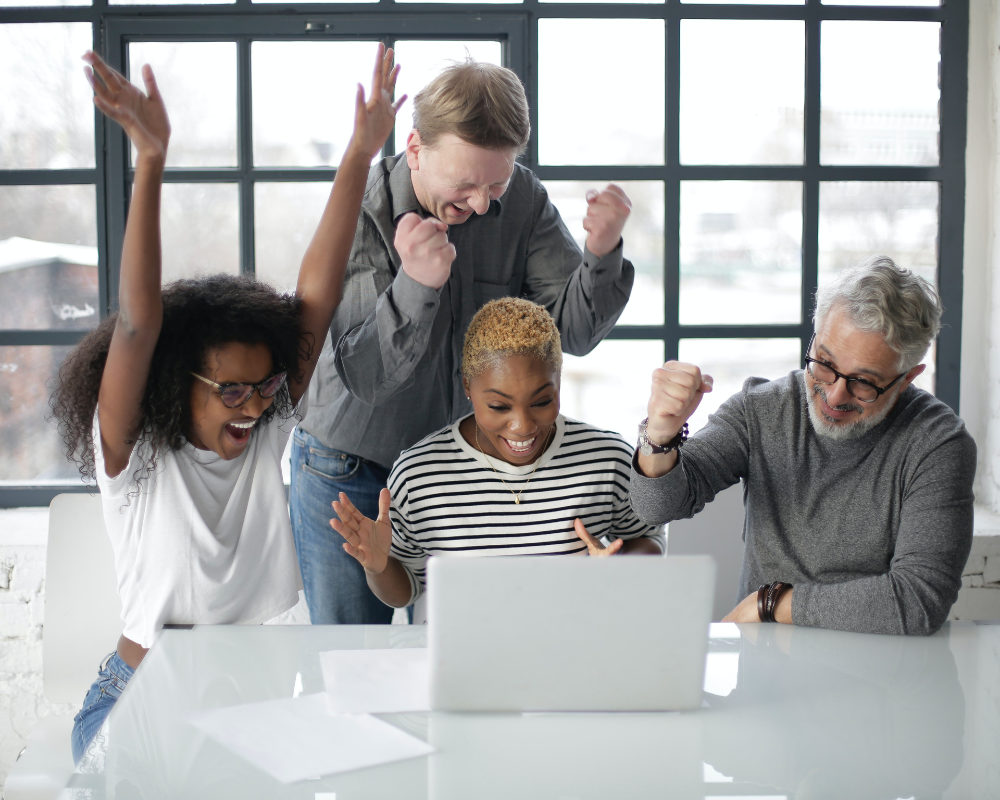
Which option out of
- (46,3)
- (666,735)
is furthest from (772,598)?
(46,3)

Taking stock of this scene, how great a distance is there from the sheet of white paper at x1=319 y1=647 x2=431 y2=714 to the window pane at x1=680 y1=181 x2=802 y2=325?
1.87 m

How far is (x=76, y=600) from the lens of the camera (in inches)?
67.5

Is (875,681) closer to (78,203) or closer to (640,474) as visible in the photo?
(640,474)

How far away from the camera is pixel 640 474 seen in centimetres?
145

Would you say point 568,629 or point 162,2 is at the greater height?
point 162,2

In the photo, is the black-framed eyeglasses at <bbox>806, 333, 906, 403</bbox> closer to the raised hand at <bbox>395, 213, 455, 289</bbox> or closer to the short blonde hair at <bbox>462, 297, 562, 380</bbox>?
the short blonde hair at <bbox>462, 297, 562, 380</bbox>

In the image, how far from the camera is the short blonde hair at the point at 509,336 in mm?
1474

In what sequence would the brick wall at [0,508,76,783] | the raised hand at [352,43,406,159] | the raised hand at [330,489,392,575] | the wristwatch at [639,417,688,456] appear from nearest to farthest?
the raised hand at [330,489,392,575] < the wristwatch at [639,417,688,456] < the raised hand at [352,43,406,159] < the brick wall at [0,508,76,783]

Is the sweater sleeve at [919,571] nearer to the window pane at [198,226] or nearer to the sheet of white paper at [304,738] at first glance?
the sheet of white paper at [304,738]

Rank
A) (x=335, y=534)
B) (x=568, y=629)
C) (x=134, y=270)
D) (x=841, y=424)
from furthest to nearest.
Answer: (x=335, y=534) < (x=841, y=424) < (x=134, y=270) < (x=568, y=629)

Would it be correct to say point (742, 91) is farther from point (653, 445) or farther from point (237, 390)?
point (237, 390)

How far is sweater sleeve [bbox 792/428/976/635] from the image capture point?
1.31 m

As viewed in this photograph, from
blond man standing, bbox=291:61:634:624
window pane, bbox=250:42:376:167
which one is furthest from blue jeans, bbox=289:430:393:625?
window pane, bbox=250:42:376:167

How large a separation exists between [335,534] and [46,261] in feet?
5.38
